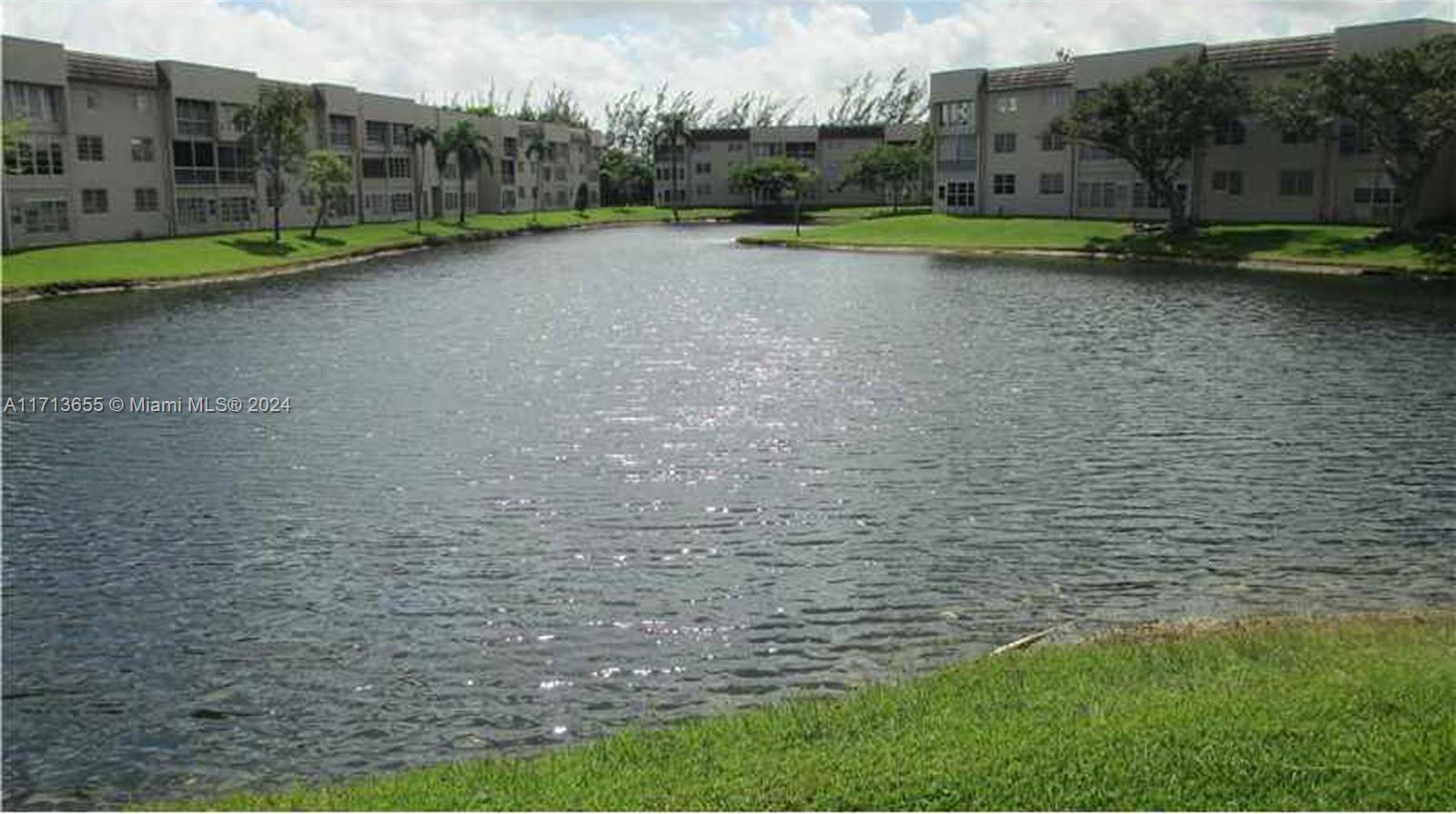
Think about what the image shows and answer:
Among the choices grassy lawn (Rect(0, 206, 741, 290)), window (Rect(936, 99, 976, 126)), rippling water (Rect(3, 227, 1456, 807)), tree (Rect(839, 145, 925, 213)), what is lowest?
rippling water (Rect(3, 227, 1456, 807))

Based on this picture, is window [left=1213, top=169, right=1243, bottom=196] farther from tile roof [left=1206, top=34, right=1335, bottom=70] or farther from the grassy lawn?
the grassy lawn

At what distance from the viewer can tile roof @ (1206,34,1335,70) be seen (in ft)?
300

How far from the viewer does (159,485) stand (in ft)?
84.5

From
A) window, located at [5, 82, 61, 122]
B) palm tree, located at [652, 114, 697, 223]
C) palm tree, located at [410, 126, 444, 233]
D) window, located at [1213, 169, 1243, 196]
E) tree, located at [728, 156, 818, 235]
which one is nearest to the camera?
window, located at [5, 82, 61, 122]

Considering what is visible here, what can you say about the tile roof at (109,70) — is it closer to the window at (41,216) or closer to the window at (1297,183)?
the window at (41,216)

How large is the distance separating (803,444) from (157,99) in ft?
251

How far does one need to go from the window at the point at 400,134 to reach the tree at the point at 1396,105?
79360mm

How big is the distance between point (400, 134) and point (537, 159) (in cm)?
3286

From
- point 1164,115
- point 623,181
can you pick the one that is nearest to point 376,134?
point 623,181

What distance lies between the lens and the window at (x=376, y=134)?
11925 centimetres

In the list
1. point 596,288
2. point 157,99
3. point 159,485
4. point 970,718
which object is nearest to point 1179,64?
point 596,288

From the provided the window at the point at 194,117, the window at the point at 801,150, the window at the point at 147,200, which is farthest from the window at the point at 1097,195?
the window at the point at 147,200

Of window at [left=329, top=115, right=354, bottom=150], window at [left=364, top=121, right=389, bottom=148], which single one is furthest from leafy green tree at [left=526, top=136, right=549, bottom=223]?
window at [left=329, top=115, right=354, bottom=150]

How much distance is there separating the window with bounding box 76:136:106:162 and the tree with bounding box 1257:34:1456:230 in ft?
253
